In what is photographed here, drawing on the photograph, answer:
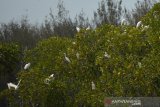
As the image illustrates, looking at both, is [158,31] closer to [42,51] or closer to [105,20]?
[42,51]

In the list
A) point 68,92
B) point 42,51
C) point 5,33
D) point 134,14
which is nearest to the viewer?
point 68,92

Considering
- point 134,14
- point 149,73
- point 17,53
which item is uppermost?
point 134,14

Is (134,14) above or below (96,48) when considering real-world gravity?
above

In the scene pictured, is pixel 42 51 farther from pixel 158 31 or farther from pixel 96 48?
pixel 158 31

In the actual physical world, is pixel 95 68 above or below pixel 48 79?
above

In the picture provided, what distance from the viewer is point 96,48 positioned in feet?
65.3

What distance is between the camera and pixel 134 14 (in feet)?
121

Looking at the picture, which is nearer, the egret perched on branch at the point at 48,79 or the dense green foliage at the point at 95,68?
the dense green foliage at the point at 95,68

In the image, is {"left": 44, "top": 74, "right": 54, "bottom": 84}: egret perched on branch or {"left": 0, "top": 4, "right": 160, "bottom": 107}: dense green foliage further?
{"left": 44, "top": 74, "right": 54, "bottom": 84}: egret perched on branch

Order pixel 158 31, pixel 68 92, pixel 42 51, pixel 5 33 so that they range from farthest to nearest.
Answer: pixel 5 33 → pixel 42 51 → pixel 68 92 → pixel 158 31

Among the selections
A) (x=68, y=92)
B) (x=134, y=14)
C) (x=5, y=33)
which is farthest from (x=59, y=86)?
(x=5, y=33)

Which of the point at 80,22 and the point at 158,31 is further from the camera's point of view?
the point at 80,22

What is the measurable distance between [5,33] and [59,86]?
21.4 m

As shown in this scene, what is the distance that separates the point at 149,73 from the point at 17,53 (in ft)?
32.6
